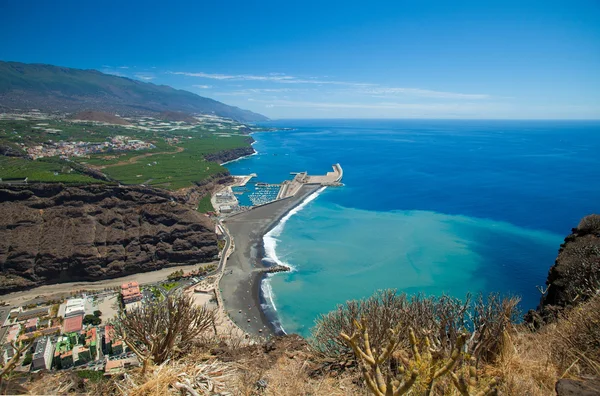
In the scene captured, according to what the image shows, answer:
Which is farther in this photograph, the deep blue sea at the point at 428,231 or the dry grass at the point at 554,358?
the deep blue sea at the point at 428,231

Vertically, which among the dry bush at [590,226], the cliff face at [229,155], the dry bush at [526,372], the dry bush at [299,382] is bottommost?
the cliff face at [229,155]


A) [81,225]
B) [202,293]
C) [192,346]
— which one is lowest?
[202,293]

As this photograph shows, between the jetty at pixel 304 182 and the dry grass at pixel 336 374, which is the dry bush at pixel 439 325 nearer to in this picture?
the dry grass at pixel 336 374

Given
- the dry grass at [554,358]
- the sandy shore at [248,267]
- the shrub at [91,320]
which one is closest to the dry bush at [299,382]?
the dry grass at [554,358]

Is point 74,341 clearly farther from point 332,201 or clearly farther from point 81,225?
point 332,201

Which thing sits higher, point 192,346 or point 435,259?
point 192,346

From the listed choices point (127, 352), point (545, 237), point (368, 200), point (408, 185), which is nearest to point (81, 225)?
point (127, 352)

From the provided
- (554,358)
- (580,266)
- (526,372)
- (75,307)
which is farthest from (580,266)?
(75,307)
